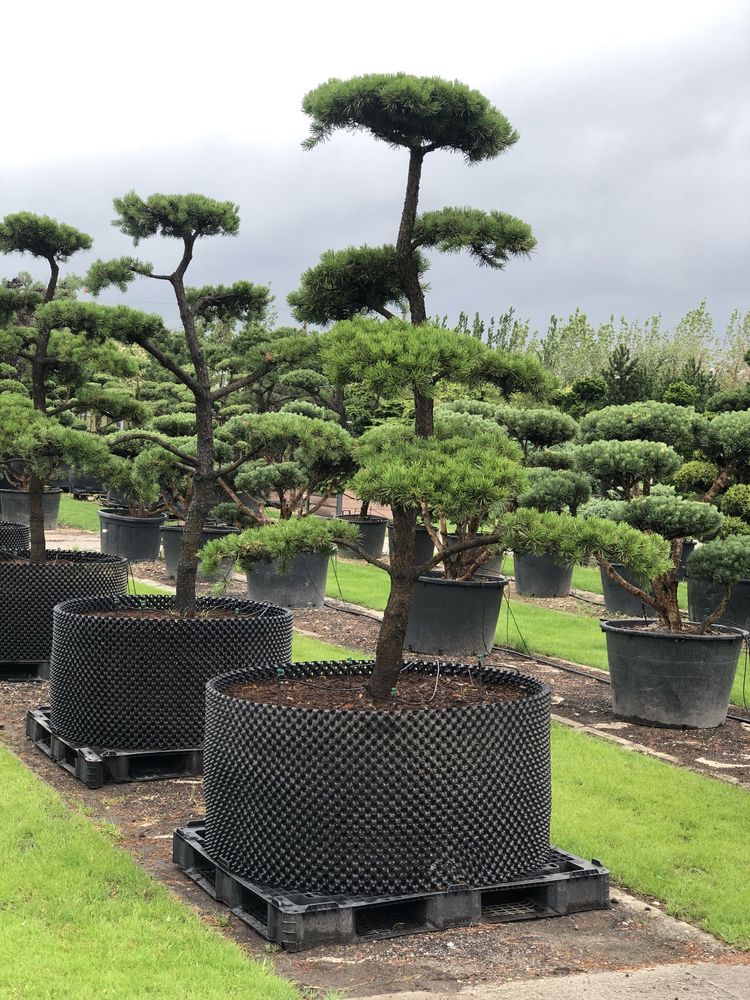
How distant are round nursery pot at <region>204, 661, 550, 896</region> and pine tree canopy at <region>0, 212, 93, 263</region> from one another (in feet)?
18.2

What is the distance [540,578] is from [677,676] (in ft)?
21.7

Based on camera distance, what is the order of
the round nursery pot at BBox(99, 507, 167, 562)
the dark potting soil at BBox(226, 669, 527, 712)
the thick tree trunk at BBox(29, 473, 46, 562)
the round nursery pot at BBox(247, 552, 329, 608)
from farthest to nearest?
the round nursery pot at BBox(99, 507, 167, 562) → the round nursery pot at BBox(247, 552, 329, 608) → the thick tree trunk at BBox(29, 473, 46, 562) → the dark potting soil at BBox(226, 669, 527, 712)

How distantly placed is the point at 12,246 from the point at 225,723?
565 cm

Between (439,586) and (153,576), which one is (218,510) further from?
(439,586)

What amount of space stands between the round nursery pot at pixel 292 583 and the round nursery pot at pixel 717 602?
3.84 m

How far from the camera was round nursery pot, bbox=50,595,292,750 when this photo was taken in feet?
18.6

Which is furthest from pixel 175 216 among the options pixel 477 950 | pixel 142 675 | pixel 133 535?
pixel 133 535

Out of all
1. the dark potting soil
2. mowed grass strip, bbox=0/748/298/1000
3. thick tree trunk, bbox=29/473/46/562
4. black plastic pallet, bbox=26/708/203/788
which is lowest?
mowed grass strip, bbox=0/748/298/1000

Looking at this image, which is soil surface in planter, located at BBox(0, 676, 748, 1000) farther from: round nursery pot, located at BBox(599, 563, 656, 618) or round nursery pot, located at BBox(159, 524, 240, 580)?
round nursery pot, located at BBox(159, 524, 240, 580)

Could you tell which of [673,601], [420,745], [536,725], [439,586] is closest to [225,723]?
[420,745]

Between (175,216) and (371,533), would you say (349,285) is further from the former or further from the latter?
(371,533)

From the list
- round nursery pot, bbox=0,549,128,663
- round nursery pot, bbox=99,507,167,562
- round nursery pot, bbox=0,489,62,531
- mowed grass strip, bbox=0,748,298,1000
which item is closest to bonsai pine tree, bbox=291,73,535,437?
mowed grass strip, bbox=0,748,298,1000

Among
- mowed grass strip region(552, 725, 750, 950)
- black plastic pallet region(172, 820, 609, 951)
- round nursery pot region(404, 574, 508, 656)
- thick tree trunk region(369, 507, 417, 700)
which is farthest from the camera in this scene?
round nursery pot region(404, 574, 508, 656)

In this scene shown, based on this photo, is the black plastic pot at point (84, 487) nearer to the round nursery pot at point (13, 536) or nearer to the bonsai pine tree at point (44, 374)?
the round nursery pot at point (13, 536)
